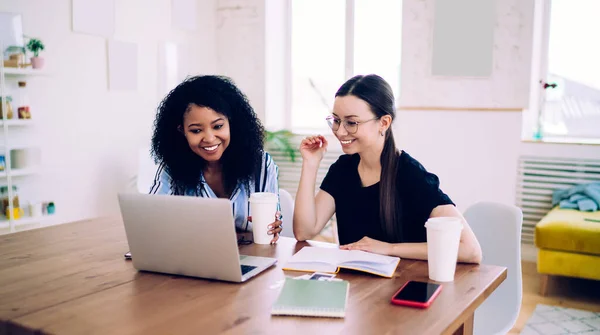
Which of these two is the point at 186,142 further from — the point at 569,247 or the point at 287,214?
the point at 569,247

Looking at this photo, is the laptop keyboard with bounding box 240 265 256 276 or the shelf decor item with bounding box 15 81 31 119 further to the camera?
the shelf decor item with bounding box 15 81 31 119

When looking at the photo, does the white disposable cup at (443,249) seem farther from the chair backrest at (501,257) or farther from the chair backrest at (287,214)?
the chair backrest at (287,214)

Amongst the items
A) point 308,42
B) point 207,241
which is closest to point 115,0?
point 308,42

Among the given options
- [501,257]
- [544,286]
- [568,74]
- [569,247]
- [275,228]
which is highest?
[568,74]

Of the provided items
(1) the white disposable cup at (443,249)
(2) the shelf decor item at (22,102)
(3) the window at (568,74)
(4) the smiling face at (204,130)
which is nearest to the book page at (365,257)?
(1) the white disposable cup at (443,249)

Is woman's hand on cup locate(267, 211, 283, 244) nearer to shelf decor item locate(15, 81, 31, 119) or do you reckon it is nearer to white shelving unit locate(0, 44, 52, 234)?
white shelving unit locate(0, 44, 52, 234)

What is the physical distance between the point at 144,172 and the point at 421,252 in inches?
111

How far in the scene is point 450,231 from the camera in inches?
52.8

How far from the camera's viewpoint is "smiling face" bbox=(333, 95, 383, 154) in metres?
1.78

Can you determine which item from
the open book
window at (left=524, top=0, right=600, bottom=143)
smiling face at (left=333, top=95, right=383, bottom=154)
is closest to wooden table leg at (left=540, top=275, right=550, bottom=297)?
window at (left=524, top=0, right=600, bottom=143)

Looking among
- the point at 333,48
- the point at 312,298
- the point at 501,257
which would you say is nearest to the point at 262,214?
the point at 312,298

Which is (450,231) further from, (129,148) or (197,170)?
(129,148)

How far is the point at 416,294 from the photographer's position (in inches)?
47.8

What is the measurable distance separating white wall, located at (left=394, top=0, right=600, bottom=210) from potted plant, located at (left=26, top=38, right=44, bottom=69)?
2516 mm
